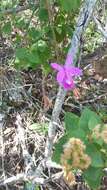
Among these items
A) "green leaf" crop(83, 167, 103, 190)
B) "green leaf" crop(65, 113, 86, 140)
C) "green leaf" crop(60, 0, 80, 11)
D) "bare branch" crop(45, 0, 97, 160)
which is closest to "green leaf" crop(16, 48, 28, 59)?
"green leaf" crop(60, 0, 80, 11)

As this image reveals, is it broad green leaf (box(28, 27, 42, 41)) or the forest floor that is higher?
broad green leaf (box(28, 27, 42, 41))

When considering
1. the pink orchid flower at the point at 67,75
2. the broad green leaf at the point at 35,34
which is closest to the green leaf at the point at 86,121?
the pink orchid flower at the point at 67,75

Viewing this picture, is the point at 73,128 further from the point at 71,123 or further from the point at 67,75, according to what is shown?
the point at 67,75

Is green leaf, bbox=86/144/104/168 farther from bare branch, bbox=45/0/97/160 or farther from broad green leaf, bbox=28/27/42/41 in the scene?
broad green leaf, bbox=28/27/42/41

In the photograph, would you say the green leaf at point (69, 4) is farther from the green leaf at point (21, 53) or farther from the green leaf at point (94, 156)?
the green leaf at point (94, 156)

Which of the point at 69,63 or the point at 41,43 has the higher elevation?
Answer: the point at 41,43

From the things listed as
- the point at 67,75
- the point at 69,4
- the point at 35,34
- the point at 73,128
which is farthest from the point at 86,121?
the point at 35,34

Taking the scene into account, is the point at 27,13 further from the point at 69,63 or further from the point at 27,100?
the point at 69,63

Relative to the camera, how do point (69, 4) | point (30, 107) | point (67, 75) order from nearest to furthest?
1. point (67, 75)
2. point (69, 4)
3. point (30, 107)

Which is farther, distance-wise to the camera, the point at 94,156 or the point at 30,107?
the point at 30,107

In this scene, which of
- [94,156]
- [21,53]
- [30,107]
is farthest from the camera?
[30,107]

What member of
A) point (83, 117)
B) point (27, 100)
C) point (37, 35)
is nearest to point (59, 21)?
point (37, 35)
